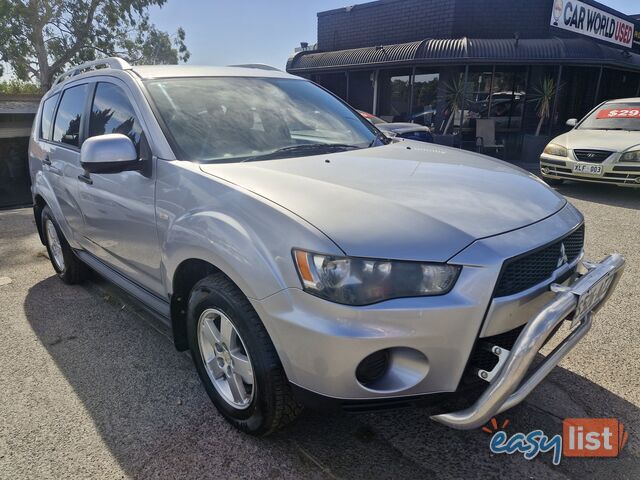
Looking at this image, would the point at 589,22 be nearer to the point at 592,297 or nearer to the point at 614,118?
the point at 614,118

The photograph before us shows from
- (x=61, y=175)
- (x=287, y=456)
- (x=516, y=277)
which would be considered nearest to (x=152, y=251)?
(x=287, y=456)

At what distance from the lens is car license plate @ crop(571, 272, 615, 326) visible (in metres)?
2.01

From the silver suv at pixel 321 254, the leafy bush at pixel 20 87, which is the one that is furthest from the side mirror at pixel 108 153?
the leafy bush at pixel 20 87

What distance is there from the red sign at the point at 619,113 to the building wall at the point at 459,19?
748cm

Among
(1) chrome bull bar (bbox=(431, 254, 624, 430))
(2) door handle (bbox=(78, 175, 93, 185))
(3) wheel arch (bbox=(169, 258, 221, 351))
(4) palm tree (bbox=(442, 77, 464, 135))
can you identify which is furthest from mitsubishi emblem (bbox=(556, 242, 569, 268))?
(4) palm tree (bbox=(442, 77, 464, 135))

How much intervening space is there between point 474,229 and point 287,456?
130 cm

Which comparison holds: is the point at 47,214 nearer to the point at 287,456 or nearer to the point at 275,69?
the point at 275,69

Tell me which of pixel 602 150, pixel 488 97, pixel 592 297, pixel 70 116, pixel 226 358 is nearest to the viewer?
pixel 592 297

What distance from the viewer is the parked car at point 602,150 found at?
7.33 meters

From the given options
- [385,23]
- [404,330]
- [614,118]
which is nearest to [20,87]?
[385,23]

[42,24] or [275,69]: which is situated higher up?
[42,24]

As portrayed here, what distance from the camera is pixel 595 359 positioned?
2.99 metres

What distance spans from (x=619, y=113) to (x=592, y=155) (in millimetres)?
1544

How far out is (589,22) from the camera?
623 inches
